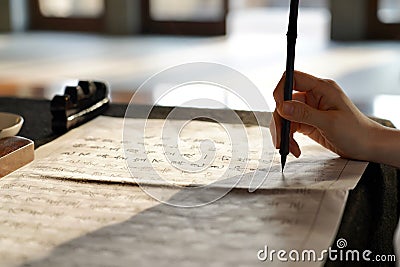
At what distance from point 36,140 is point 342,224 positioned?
1.52 ft

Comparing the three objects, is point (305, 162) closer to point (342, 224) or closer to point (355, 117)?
point (355, 117)

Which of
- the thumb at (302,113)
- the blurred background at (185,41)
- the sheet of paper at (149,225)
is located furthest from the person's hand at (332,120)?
the blurred background at (185,41)

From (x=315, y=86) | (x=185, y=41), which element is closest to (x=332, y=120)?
(x=315, y=86)

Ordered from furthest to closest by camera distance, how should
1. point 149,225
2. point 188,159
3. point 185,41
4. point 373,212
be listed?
point 185,41 < point 188,159 < point 373,212 < point 149,225

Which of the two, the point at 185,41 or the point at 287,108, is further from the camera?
the point at 185,41

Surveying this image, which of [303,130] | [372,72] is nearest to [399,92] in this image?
[372,72]

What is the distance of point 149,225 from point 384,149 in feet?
1.02

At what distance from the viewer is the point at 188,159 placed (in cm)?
85

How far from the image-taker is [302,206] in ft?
2.19

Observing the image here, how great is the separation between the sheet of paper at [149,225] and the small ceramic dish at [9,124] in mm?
132

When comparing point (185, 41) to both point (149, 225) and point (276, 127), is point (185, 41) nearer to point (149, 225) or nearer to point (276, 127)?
point (276, 127)

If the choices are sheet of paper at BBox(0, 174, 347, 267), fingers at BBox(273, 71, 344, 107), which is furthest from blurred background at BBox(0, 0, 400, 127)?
sheet of paper at BBox(0, 174, 347, 267)

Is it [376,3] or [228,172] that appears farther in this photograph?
[376,3]

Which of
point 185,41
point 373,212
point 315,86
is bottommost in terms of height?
point 185,41
